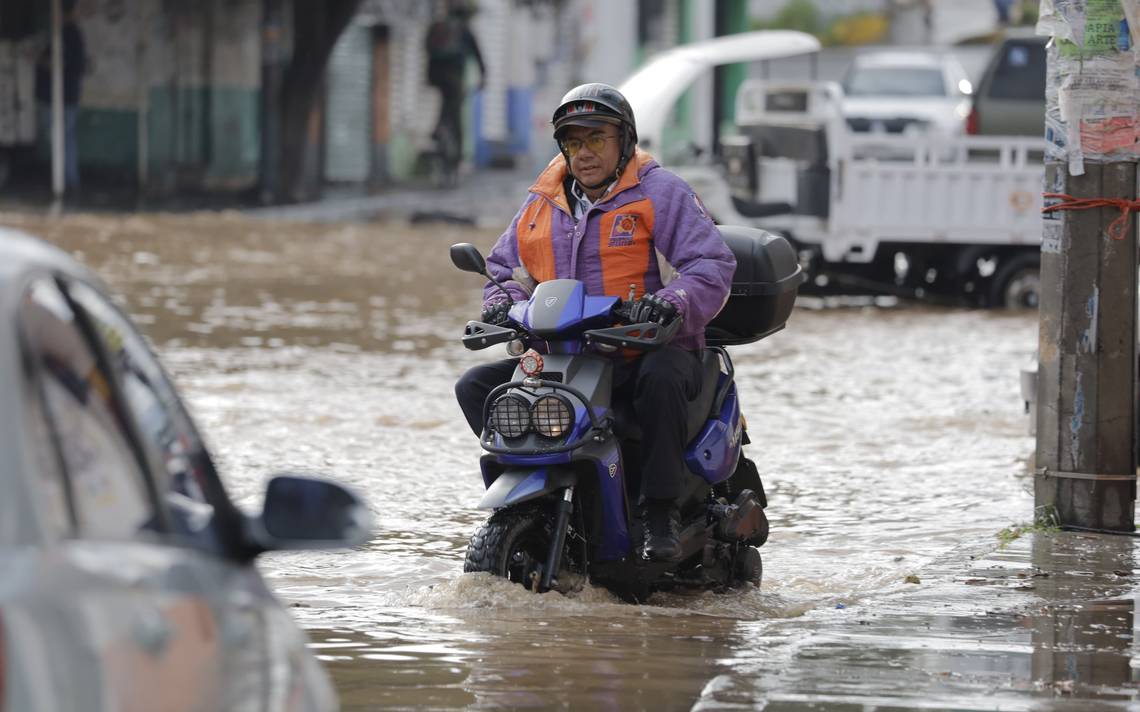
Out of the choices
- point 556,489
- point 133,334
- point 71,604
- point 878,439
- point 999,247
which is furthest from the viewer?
point 999,247

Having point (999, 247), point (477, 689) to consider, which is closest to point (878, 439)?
point (477, 689)

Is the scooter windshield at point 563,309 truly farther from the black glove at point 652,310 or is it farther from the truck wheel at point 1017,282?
the truck wheel at point 1017,282

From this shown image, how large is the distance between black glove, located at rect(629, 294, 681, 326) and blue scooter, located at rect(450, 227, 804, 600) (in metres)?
0.04

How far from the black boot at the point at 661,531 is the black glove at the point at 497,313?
2.37ft

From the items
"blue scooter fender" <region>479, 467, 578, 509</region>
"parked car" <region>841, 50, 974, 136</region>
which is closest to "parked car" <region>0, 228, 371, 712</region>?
"blue scooter fender" <region>479, 467, 578, 509</region>

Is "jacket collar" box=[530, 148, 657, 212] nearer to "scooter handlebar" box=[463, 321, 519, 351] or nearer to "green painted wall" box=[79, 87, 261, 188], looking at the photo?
"scooter handlebar" box=[463, 321, 519, 351]

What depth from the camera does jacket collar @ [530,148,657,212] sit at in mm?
6824

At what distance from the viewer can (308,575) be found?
7543 mm

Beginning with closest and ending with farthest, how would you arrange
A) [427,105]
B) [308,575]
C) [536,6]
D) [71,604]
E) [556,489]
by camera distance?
[71,604], [556,489], [308,575], [427,105], [536,6]

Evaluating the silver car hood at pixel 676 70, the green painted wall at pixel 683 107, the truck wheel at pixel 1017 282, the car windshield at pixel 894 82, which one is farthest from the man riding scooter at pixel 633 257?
the green painted wall at pixel 683 107

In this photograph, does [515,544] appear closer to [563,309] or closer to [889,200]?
[563,309]

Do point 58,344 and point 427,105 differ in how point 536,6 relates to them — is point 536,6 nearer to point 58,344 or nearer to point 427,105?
point 427,105

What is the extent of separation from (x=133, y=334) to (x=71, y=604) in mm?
852

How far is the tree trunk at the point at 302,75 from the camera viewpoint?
28.6 m
